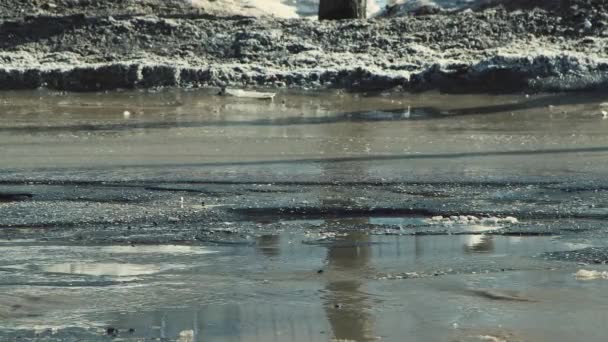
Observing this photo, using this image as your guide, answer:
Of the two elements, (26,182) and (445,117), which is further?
(445,117)

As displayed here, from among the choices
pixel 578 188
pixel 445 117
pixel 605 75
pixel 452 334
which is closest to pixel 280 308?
pixel 452 334

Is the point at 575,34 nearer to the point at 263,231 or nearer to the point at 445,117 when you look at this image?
the point at 445,117

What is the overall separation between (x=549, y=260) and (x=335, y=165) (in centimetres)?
303

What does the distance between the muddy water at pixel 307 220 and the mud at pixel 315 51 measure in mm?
557

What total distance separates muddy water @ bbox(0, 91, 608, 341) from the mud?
0.56 metres

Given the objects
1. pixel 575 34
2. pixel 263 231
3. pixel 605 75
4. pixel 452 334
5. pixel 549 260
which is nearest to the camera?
pixel 452 334

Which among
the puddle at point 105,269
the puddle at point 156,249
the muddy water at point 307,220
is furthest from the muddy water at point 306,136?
the puddle at point 105,269

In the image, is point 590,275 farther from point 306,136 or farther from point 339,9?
point 339,9

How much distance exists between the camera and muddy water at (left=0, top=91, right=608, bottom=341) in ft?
16.9

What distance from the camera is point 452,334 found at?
4.87 meters

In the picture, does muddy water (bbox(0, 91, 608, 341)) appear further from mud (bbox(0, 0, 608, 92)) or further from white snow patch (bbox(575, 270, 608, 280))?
mud (bbox(0, 0, 608, 92))

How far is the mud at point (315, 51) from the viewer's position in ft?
40.8

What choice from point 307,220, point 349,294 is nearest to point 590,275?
point 349,294

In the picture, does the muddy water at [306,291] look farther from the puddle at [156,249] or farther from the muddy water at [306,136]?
the muddy water at [306,136]
